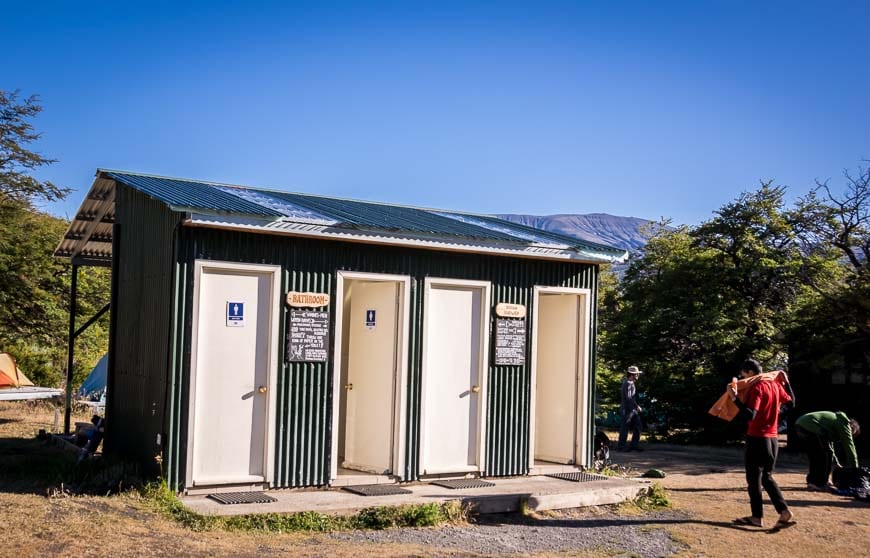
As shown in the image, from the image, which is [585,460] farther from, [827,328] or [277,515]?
[827,328]

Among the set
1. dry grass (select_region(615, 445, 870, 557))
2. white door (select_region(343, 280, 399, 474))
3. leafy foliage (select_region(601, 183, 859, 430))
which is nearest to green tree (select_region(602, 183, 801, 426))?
leafy foliage (select_region(601, 183, 859, 430))

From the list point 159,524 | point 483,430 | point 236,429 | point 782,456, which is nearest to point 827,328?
point 782,456

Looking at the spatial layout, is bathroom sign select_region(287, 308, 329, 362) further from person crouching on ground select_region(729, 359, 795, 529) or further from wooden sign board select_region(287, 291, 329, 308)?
person crouching on ground select_region(729, 359, 795, 529)

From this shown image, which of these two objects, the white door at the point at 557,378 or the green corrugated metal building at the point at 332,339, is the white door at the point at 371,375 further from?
the white door at the point at 557,378

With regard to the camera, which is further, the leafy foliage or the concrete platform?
the leafy foliage

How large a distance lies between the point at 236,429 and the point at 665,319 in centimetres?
1246

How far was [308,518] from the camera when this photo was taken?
28.4ft

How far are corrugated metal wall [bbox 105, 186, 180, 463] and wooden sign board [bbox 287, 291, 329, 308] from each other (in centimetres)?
121

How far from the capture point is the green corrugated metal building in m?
9.44

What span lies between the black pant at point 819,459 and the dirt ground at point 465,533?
0.41 metres

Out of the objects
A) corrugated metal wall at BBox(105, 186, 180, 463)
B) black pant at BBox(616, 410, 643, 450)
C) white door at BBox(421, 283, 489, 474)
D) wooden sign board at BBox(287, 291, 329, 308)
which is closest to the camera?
corrugated metal wall at BBox(105, 186, 180, 463)

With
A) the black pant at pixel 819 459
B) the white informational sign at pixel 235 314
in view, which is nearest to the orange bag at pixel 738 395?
the black pant at pixel 819 459

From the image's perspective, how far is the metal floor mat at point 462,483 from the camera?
34.2 ft

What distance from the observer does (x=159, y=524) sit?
26.7 ft
